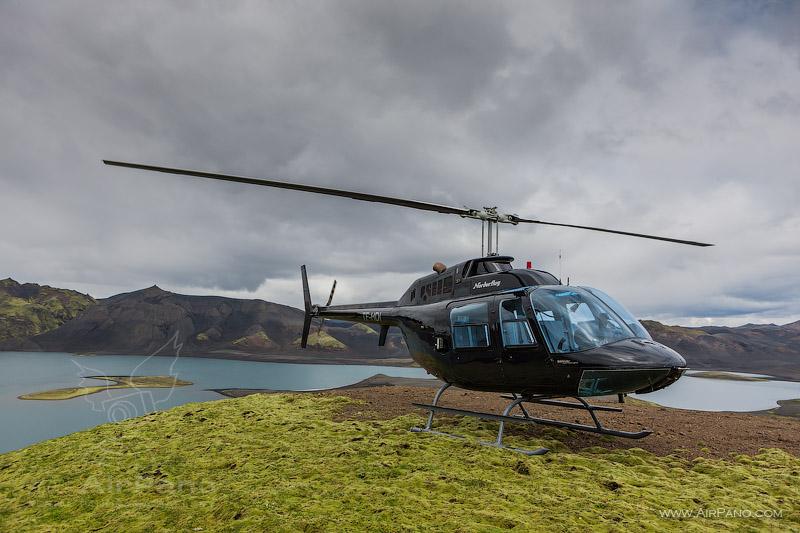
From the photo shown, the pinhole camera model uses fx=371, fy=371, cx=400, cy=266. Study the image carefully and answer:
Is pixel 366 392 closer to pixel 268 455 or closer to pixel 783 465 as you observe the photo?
pixel 268 455

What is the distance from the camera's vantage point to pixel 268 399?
1406 centimetres

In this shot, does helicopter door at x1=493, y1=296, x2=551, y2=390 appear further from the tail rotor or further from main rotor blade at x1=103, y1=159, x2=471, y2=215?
the tail rotor

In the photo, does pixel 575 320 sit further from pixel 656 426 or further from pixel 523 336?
pixel 656 426

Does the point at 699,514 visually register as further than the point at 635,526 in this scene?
Yes

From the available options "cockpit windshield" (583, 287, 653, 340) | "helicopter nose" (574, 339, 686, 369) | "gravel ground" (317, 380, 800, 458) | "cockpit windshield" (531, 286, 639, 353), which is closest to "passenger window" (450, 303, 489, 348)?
"cockpit windshield" (531, 286, 639, 353)

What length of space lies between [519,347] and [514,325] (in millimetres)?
458

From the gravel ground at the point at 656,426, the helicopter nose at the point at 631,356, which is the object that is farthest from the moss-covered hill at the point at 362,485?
the helicopter nose at the point at 631,356

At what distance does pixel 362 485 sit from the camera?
5.89 m

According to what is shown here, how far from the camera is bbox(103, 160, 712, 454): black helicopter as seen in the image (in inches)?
267

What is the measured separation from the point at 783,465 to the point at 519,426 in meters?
5.05

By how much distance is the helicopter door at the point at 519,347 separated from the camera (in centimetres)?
743

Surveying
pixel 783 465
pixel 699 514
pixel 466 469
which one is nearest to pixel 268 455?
pixel 466 469

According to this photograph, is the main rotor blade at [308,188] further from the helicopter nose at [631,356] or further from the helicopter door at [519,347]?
the helicopter nose at [631,356]

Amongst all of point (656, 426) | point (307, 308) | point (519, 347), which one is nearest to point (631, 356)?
point (519, 347)
